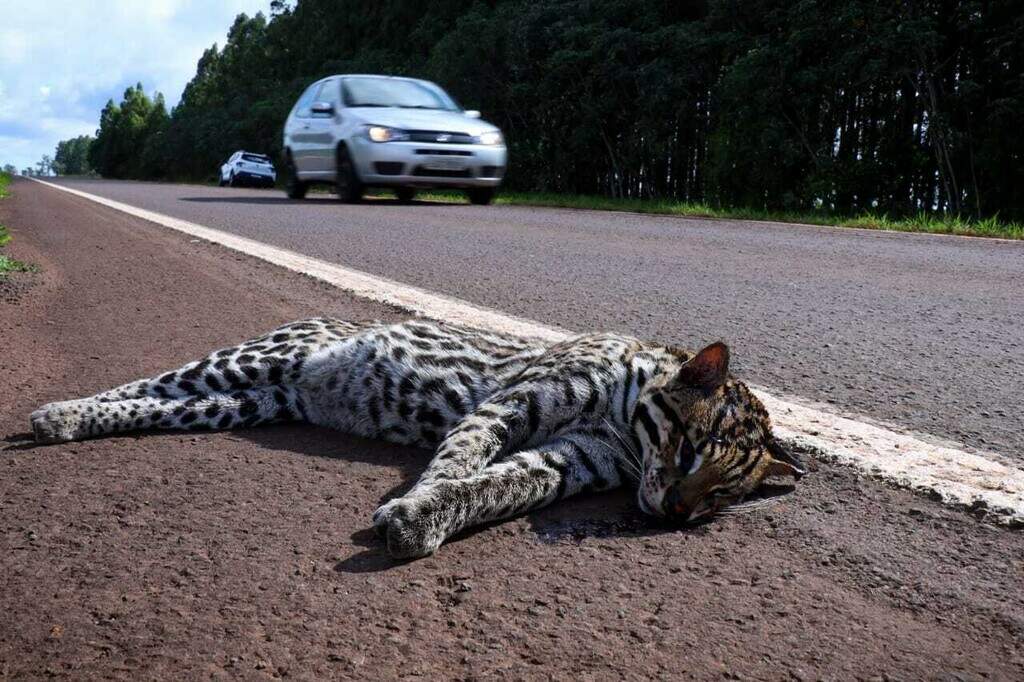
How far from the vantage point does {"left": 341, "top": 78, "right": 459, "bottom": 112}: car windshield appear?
15789 millimetres

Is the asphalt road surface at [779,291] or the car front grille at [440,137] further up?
the car front grille at [440,137]

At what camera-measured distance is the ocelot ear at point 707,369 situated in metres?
2.92

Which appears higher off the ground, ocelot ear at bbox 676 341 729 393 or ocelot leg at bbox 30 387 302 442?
ocelot ear at bbox 676 341 729 393

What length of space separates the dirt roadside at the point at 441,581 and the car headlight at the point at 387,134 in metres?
11.7

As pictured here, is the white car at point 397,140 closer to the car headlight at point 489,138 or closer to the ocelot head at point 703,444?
the car headlight at point 489,138

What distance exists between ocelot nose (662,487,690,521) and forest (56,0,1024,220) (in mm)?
12051

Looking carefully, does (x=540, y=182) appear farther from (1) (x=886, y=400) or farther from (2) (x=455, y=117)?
(1) (x=886, y=400)

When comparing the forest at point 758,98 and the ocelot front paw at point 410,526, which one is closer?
the ocelot front paw at point 410,526

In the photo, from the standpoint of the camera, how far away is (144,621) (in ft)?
6.62

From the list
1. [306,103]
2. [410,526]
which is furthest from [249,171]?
[410,526]

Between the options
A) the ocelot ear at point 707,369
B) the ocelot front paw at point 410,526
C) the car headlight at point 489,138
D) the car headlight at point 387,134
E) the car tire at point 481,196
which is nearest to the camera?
the ocelot front paw at point 410,526

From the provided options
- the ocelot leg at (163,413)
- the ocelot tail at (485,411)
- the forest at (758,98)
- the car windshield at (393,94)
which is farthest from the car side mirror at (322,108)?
the ocelot leg at (163,413)

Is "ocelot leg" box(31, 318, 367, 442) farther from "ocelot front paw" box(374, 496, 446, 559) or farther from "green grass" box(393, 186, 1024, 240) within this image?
"green grass" box(393, 186, 1024, 240)

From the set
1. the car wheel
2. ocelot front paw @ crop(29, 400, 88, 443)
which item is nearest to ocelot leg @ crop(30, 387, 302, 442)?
ocelot front paw @ crop(29, 400, 88, 443)
